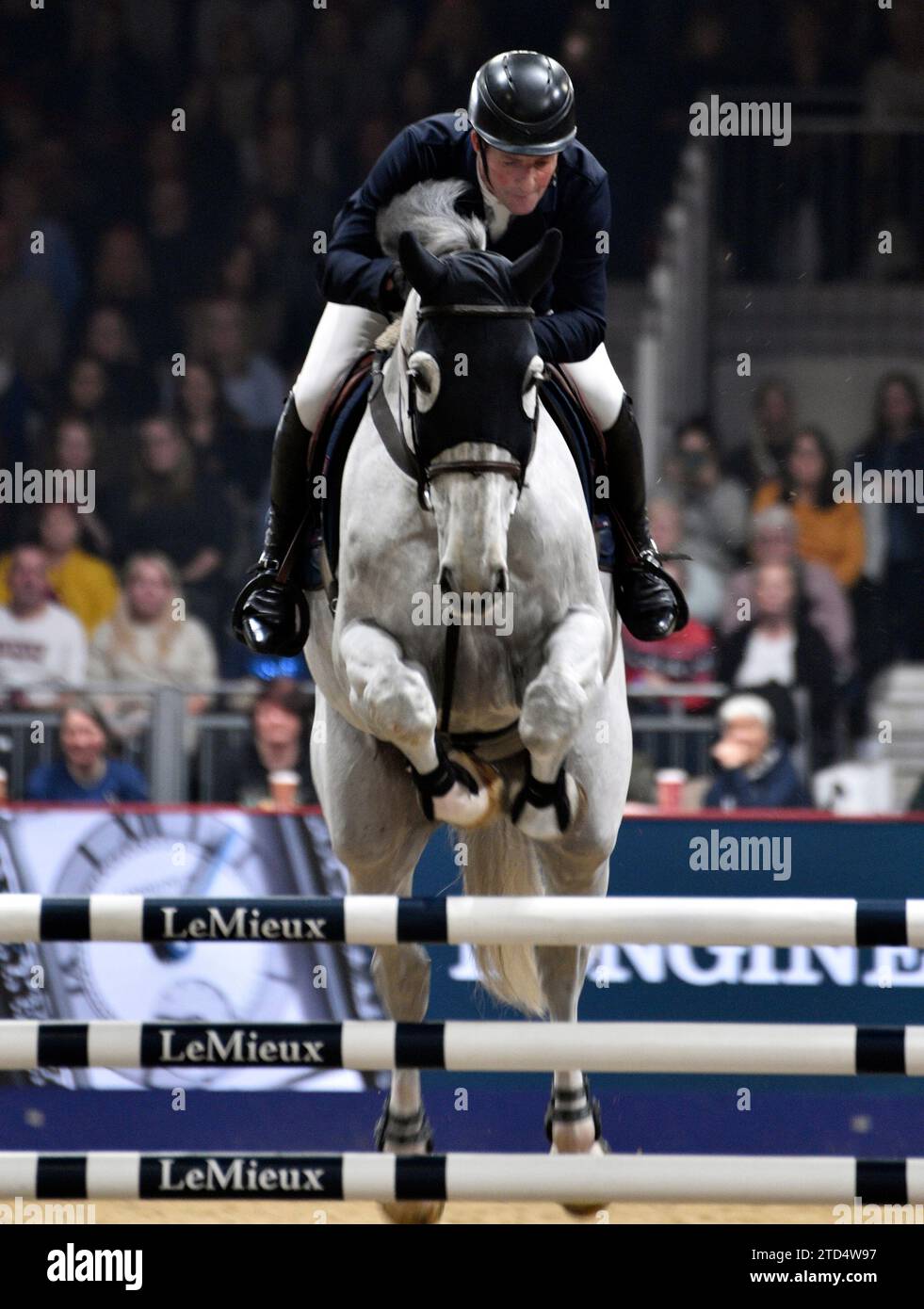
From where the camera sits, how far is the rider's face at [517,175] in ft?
15.5

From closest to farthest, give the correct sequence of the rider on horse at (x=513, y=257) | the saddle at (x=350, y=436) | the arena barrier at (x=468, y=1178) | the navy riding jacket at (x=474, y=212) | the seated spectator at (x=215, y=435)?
1. the arena barrier at (x=468, y=1178)
2. the rider on horse at (x=513, y=257)
3. the navy riding jacket at (x=474, y=212)
4. the saddle at (x=350, y=436)
5. the seated spectator at (x=215, y=435)

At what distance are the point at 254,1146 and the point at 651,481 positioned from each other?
14.9ft

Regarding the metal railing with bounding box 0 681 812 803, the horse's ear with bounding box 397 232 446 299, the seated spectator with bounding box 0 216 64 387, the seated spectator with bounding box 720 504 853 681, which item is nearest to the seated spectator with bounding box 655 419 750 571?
the seated spectator with bounding box 720 504 853 681

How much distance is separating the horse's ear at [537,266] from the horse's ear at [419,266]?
18 cm

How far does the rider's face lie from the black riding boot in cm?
71

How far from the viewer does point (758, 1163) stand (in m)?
4.18

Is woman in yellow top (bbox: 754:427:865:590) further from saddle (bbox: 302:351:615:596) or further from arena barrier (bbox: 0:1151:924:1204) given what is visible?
arena barrier (bbox: 0:1151:924:1204)

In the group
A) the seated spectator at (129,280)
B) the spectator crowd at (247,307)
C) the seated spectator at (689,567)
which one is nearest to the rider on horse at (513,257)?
the spectator crowd at (247,307)

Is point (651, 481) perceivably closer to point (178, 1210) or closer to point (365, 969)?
point (365, 969)

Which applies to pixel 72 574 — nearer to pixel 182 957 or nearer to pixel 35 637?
pixel 35 637

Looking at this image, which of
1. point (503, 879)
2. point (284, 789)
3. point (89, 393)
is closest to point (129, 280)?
point (89, 393)

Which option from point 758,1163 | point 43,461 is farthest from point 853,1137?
point 43,461

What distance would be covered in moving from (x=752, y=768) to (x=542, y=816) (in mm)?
2848

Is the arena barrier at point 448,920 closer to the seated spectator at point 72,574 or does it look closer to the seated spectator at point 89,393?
the seated spectator at point 72,574
